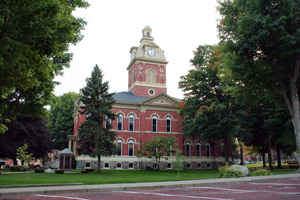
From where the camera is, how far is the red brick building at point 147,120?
4266cm

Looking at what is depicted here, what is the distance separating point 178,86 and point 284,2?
69.9ft

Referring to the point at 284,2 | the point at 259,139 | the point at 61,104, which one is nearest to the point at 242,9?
the point at 284,2

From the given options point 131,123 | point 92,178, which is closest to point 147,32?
point 131,123

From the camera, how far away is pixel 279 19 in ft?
57.9

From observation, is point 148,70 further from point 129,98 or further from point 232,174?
point 232,174

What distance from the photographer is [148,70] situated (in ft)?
167

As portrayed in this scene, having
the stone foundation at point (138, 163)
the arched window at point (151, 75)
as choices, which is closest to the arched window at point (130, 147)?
the stone foundation at point (138, 163)

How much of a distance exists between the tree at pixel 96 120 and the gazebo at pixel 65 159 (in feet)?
15.2

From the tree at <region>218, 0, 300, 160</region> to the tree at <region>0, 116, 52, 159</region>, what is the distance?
1203 inches

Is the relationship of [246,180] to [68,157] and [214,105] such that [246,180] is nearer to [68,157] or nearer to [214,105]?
[214,105]

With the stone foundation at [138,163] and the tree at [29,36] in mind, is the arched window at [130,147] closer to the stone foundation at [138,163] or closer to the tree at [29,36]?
the stone foundation at [138,163]

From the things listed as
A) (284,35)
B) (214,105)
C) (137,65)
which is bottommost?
(214,105)

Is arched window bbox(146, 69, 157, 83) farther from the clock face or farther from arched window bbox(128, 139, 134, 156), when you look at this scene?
arched window bbox(128, 139, 134, 156)

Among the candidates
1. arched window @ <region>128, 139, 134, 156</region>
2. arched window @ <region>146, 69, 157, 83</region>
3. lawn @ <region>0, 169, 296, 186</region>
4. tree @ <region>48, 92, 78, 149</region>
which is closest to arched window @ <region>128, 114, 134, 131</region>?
arched window @ <region>128, 139, 134, 156</region>
